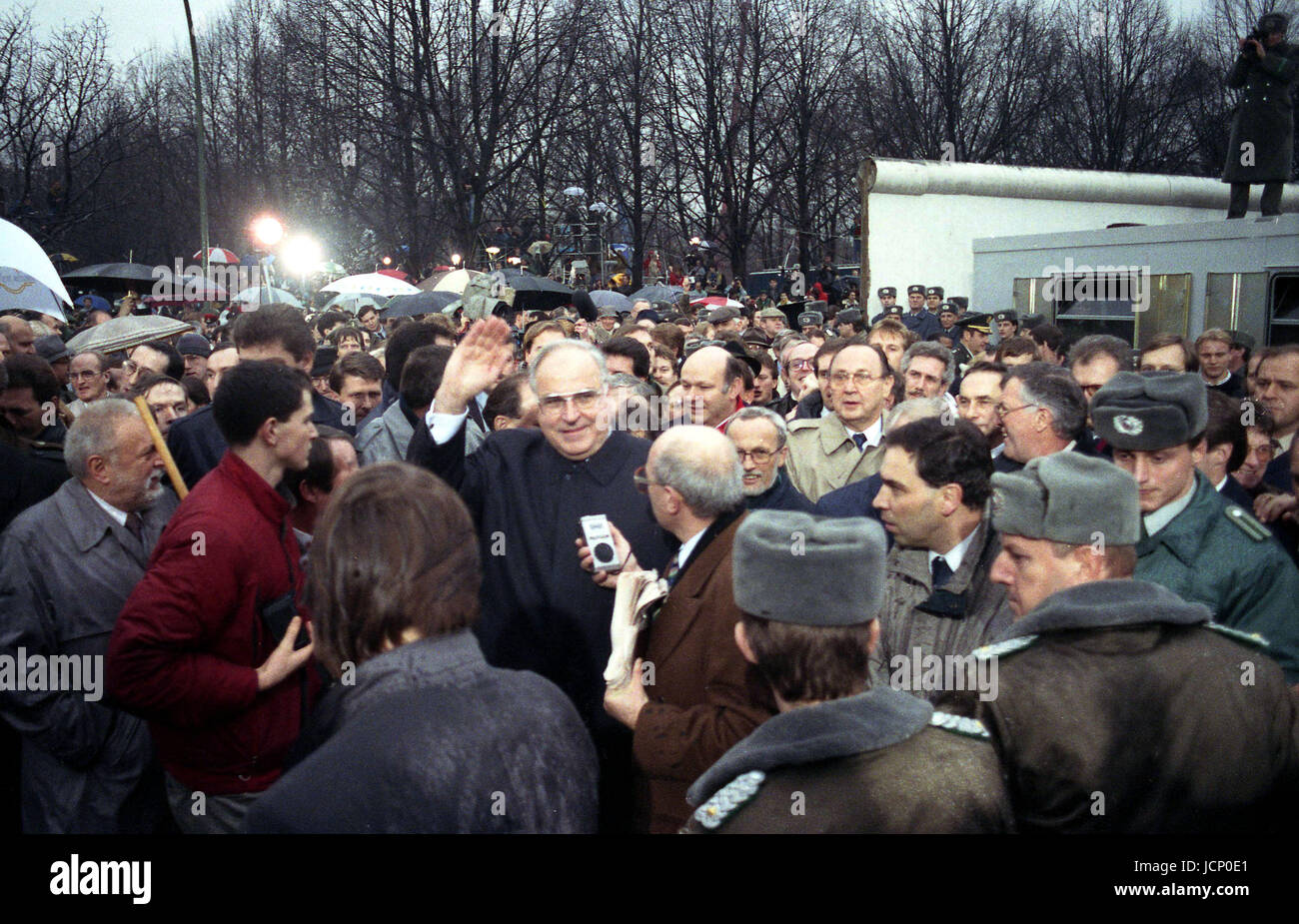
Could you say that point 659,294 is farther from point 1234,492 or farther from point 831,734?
point 831,734

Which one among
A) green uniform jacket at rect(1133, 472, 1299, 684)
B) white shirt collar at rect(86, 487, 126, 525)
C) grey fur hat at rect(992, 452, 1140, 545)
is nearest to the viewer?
grey fur hat at rect(992, 452, 1140, 545)

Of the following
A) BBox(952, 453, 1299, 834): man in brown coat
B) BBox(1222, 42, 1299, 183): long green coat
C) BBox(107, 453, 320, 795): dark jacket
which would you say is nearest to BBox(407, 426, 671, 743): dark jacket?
BBox(107, 453, 320, 795): dark jacket

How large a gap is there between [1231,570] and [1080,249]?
1279 centimetres

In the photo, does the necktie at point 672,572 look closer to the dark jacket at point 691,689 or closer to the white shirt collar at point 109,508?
the dark jacket at point 691,689

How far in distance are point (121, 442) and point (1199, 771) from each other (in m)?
3.44

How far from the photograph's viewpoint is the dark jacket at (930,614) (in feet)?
11.1

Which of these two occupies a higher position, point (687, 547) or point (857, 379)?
point (857, 379)

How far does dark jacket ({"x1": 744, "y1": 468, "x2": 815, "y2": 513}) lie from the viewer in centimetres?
441

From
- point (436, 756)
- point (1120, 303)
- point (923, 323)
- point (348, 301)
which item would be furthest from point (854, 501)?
point (348, 301)

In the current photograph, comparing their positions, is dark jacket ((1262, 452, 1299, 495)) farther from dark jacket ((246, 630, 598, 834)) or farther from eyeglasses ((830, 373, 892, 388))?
dark jacket ((246, 630, 598, 834))

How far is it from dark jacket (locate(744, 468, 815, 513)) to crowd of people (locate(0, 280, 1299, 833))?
0.03m

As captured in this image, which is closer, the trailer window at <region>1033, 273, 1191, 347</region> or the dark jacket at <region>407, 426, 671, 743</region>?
the dark jacket at <region>407, 426, 671, 743</region>

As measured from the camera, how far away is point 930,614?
3.46 metres

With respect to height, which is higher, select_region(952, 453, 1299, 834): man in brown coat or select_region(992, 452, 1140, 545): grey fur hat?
select_region(992, 452, 1140, 545): grey fur hat
